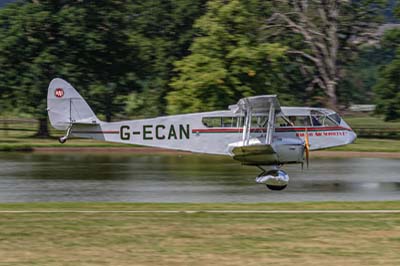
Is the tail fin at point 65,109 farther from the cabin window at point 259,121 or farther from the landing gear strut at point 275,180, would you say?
the landing gear strut at point 275,180

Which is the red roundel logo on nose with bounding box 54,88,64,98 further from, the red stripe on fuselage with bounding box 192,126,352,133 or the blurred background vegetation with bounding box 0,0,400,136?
the blurred background vegetation with bounding box 0,0,400,136

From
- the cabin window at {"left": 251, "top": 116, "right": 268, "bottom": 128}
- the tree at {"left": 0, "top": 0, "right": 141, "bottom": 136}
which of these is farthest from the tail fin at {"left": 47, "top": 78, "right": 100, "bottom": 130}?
the tree at {"left": 0, "top": 0, "right": 141, "bottom": 136}

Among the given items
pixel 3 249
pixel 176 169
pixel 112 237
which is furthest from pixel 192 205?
pixel 176 169

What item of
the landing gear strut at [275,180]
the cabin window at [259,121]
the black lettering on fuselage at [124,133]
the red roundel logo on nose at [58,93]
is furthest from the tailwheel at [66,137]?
the landing gear strut at [275,180]

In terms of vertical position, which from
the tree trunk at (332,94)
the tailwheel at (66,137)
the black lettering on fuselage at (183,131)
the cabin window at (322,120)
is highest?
the cabin window at (322,120)

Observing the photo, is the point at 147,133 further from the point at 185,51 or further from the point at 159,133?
the point at 185,51

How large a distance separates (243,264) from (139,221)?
13.4 feet

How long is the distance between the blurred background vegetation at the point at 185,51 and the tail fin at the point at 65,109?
1722 cm

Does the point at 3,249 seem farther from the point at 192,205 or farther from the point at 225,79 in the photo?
the point at 225,79

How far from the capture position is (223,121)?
24578 mm

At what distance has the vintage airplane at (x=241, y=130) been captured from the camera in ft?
76.7

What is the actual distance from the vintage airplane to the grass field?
7387 mm

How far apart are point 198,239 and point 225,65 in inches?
1255

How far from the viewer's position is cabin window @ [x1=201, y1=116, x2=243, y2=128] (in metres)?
24.4
